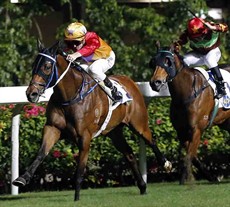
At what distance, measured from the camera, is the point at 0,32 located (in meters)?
17.4

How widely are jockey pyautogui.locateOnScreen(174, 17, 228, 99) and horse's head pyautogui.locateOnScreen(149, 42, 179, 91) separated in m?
0.25

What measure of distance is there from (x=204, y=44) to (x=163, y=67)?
38.2 inches

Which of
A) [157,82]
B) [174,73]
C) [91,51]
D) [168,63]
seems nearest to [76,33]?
[91,51]

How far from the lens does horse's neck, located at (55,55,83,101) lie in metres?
10.8

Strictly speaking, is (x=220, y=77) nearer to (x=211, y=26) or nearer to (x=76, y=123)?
(x=211, y=26)

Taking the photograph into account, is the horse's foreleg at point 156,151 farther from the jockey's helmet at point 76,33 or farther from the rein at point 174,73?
the jockey's helmet at point 76,33

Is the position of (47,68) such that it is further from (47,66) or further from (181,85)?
(181,85)

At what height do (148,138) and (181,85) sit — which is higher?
(181,85)

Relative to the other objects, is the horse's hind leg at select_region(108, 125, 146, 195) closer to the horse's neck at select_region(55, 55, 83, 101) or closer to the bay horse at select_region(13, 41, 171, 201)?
the bay horse at select_region(13, 41, 171, 201)

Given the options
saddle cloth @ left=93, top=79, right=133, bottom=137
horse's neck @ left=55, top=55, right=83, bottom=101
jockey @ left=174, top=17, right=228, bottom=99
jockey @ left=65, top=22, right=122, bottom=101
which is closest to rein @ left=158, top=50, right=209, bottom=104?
jockey @ left=174, top=17, right=228, bottom=99

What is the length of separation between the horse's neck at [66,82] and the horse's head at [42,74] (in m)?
0.15

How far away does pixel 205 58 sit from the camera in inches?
496

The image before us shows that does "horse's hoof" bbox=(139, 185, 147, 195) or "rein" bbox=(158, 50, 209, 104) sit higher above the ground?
"rein" bbox=(158, 50, 209, 104)

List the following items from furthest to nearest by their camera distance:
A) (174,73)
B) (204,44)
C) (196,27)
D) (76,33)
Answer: (204,44)
(196,27)
(174,73)
(76,33)
